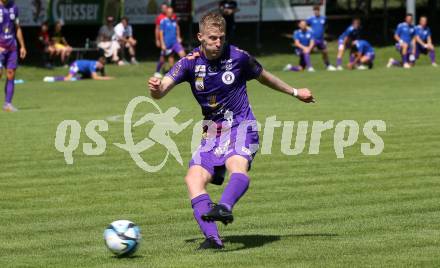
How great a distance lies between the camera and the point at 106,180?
43.2ft

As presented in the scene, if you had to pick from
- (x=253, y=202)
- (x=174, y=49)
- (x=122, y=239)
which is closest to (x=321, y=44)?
(x=174, y=49)

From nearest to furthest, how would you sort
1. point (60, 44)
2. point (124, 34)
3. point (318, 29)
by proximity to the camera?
point (60, 44) → point (124, 34) → point (318, 29)

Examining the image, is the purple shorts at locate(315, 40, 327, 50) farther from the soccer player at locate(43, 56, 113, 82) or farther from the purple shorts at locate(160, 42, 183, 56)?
the soccer player at locate(43, 56, 113, 82)

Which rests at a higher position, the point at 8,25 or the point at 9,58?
the point at 8,25

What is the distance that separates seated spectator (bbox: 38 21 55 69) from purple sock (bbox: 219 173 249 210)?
28.3 metres

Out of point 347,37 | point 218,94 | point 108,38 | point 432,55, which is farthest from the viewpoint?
point 432,55

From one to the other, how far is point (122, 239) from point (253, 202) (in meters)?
3.25

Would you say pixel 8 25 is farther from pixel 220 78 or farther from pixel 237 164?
pixel 237 164

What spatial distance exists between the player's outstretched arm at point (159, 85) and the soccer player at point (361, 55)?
1145 inches

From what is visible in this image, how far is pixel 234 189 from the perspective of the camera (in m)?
8.56

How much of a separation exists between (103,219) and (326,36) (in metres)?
36.1

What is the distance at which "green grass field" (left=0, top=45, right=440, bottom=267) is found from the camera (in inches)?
332

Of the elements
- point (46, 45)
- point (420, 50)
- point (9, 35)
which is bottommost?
point (420, 50)
